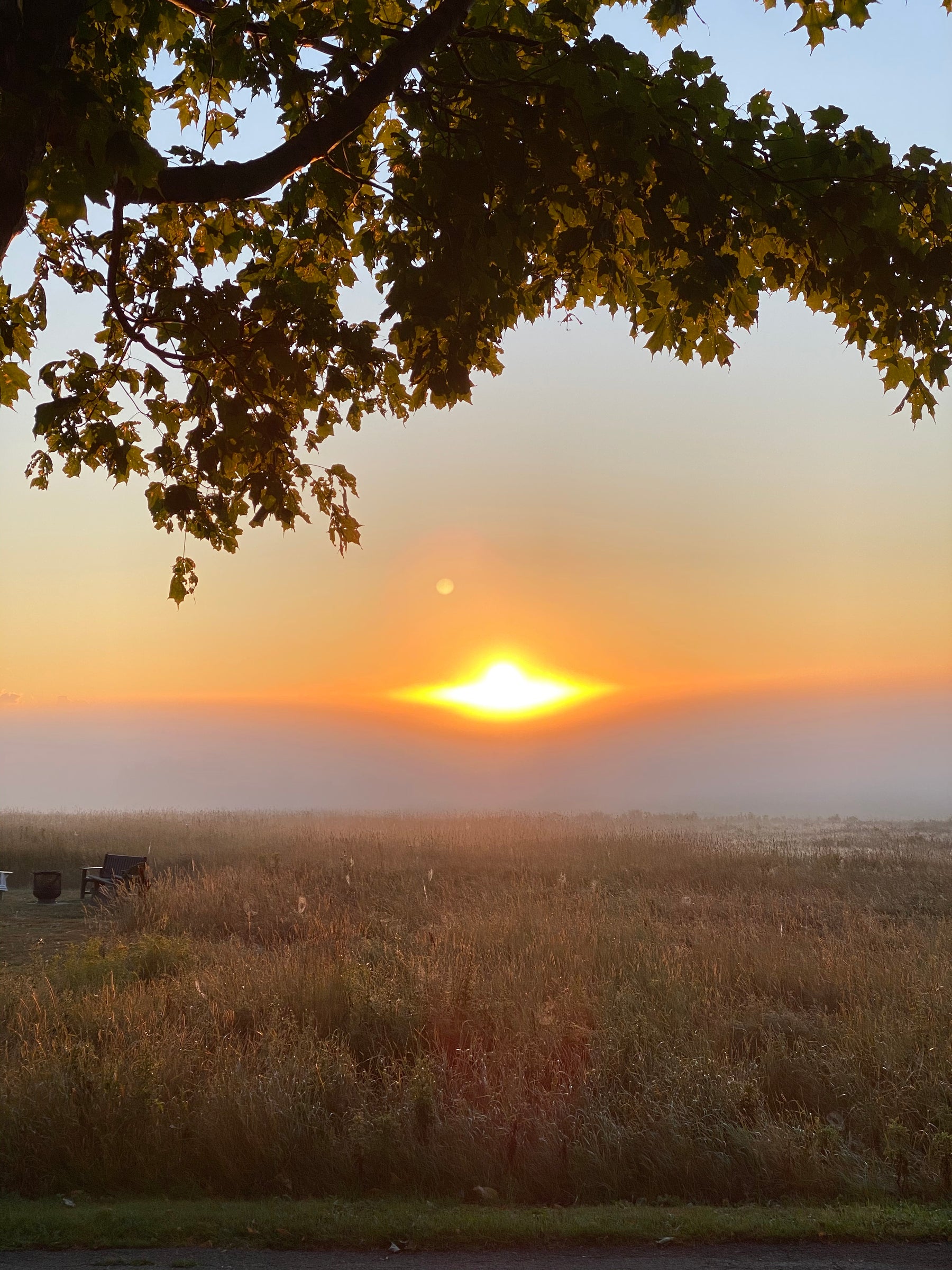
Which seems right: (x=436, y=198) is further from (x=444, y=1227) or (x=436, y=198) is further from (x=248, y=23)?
(x=444, y=1227)

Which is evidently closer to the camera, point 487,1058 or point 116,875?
point 487,1058

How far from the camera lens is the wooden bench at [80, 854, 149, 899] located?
1775 centimetres

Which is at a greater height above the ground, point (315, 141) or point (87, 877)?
point (315, 141)

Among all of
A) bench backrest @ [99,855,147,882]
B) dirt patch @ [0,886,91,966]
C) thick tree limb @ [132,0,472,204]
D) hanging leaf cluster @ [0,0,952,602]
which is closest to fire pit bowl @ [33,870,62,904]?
dirt patch @ [0,886,91,966]

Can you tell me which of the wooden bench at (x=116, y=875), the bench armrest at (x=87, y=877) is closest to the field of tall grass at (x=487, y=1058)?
the wooden bench at (x=116, y=875)

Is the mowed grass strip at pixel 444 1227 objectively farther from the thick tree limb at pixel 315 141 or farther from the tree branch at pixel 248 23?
the tree branch at pixel 248 23

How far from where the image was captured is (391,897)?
59.0ft

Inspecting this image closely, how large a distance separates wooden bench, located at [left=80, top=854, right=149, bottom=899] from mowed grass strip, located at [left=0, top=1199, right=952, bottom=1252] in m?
12.2

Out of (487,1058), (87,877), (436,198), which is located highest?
(436,198)

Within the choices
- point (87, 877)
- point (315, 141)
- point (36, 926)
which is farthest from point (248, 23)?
point (87, 877)

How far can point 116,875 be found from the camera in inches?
742

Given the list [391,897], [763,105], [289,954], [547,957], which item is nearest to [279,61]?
[763,105]

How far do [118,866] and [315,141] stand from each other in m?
17.1

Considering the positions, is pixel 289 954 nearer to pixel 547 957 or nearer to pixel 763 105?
pixel 547 957
